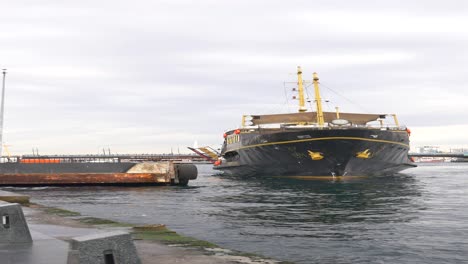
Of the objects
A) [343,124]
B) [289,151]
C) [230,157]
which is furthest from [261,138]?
[230,157]

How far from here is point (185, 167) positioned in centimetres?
4828

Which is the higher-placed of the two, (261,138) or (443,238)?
(261,138)

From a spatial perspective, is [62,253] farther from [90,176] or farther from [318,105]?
[318,105]

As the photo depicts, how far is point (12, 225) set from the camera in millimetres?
9648

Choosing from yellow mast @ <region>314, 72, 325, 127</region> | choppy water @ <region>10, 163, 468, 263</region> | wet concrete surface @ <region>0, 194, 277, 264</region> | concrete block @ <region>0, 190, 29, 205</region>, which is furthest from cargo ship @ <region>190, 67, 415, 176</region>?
wet concrete surface @ <region>0, 194, 277, 264</region>

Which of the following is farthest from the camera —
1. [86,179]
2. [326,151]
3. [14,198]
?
[326,151]

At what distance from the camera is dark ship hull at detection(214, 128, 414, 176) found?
49.7 m

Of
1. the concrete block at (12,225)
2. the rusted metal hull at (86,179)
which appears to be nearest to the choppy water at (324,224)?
the concrete block at (12,225)

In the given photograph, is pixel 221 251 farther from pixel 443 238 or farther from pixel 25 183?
pixel 25 183

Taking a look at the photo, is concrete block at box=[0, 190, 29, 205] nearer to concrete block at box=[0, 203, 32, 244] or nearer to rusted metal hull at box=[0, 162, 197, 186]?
concrete block at box=[0, 203, 32, 244]

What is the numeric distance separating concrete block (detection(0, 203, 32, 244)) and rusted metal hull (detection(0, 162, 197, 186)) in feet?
115

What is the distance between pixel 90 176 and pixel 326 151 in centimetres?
2246

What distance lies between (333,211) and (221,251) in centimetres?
1377

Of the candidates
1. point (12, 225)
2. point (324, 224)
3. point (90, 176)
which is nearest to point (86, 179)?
point (90, 176)
